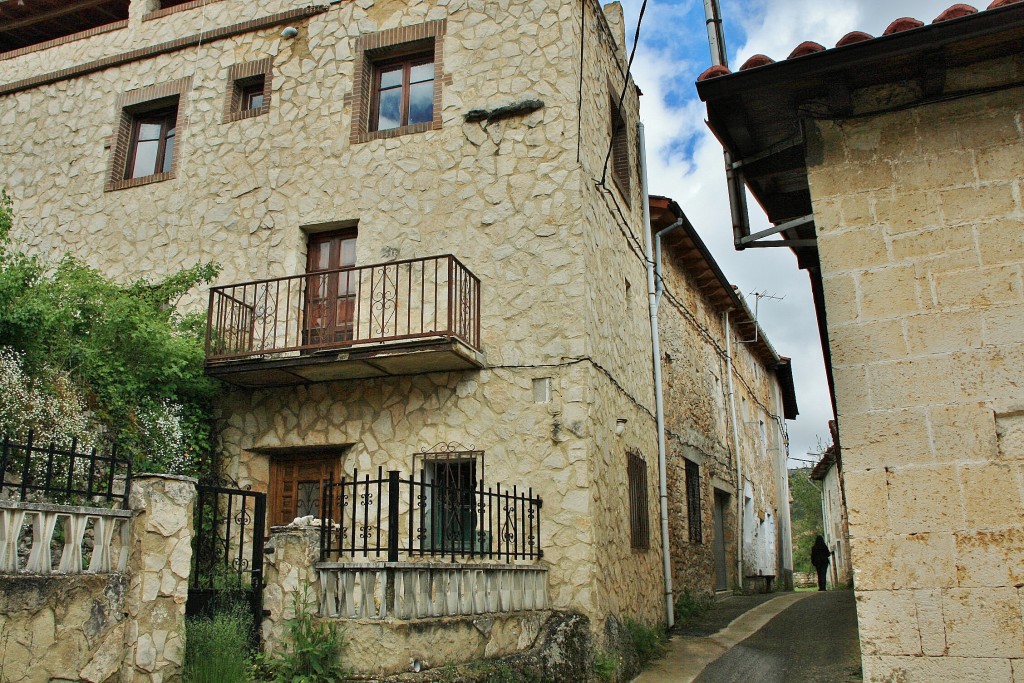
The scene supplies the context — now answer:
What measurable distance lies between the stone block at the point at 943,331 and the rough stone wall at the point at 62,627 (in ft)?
16.6

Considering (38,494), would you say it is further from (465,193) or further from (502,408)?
(465,193)

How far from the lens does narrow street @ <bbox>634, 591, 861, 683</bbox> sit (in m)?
8.61

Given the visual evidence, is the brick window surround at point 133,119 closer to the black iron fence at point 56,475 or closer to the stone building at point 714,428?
the black iron fence at point 56,475

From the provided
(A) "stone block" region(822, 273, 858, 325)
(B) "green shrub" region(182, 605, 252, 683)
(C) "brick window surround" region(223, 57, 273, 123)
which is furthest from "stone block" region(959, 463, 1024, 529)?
(C) "brick window surround" region(223, 57, 273, 123)

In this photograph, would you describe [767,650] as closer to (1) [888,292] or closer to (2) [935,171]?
(1) [888,292]

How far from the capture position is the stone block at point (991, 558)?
14.7ft

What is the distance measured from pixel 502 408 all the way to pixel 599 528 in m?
1.63

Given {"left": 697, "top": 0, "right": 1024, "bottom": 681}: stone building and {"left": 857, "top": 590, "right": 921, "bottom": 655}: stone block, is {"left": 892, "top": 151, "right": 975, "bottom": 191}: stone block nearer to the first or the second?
{"left": 697, "top": 0, "right": 1024, "bottom": 681}: stone building

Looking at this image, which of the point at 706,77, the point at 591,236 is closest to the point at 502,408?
the point at 591,236

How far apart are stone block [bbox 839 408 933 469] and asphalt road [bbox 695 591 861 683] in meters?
4.25

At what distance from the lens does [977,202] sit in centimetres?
496

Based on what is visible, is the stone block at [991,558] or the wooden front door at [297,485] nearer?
the stone block at [991,558]

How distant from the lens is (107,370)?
8.84 metres

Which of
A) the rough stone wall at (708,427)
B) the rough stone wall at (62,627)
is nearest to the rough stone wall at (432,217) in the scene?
the rough stone wall at (708,427)
